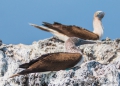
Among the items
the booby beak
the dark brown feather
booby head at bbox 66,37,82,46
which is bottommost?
booby head at bbox 66,37,82,46

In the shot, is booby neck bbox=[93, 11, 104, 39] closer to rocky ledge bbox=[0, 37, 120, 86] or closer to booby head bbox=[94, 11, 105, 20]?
booby head bbox=[94, 11, 105, 20]

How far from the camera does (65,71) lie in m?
10.9

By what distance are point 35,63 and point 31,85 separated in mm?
908

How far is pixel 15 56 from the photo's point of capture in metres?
14.4

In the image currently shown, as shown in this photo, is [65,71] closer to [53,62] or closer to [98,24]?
[53,62]

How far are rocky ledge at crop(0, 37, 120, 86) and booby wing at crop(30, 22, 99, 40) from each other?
62cm

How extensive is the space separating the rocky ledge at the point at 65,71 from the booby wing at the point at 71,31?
62cm

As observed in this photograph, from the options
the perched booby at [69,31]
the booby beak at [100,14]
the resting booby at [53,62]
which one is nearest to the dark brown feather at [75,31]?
the perched booby at [69,31]

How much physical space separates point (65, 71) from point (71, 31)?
19.7 ft

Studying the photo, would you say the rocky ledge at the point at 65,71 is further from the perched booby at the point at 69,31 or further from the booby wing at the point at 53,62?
the perched booby at the point at 69,31

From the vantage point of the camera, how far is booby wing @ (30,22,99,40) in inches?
658

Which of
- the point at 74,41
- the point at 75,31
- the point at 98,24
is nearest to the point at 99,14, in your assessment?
the point at 98,24

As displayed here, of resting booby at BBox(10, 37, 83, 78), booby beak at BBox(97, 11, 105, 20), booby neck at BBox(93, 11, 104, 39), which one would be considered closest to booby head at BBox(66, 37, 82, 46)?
resting booby at BBox(10, 37, 83, 78)

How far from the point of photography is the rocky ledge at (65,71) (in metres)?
10.6
